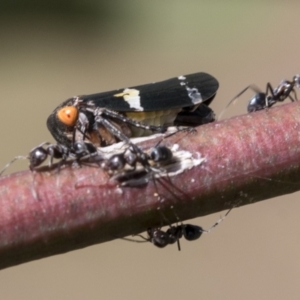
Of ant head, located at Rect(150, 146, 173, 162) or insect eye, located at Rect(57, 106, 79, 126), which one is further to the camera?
insect eye, located at Rect(57, 106, 79, 126)

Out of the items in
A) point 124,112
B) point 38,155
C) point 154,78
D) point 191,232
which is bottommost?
point 191,232

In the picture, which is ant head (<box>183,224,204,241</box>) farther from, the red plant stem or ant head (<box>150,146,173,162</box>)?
ant head (<box>150,146,173,162</box>)

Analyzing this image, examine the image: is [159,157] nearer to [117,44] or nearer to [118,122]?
[118,122]

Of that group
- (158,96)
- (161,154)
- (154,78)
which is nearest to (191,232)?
(158,96)

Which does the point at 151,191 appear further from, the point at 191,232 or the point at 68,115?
the point at 191,232

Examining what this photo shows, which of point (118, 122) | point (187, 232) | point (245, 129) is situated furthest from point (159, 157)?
point (187, 232)

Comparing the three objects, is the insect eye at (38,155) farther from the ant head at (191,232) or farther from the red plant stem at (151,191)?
the ant head at (191,232)

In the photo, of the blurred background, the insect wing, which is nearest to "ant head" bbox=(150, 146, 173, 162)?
the insect wing
